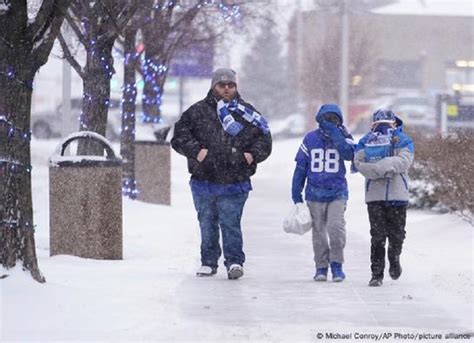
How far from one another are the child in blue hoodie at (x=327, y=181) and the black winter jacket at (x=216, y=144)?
17.2 inches

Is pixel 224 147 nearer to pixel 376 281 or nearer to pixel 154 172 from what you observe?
pixel 376 281


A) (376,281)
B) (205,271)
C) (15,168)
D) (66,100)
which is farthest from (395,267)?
(66,100)

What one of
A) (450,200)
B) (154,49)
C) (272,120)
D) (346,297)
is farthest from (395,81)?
(346,297)

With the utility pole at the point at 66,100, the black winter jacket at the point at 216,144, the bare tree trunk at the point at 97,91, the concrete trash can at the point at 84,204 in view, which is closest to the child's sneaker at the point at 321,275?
the black winter jacket at the point at 216,144

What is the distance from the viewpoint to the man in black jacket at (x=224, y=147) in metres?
10.5

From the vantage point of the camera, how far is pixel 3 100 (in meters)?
8.88

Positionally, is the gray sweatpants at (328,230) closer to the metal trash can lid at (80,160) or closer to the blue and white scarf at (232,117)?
the blue and white scarf at (232,117)

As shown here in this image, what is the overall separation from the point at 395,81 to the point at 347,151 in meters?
65.4

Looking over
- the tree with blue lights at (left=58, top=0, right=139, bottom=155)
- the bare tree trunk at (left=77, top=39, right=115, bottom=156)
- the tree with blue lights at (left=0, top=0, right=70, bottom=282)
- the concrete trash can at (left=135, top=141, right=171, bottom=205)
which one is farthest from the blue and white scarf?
the concrete trash can at (left=135, top=141, right=171, bottom=205)

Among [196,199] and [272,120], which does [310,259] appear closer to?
[196,199]

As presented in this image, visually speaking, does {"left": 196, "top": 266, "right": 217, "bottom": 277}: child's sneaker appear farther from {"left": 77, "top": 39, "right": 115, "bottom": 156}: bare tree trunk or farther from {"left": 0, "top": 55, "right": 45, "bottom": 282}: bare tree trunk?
{"left": 77, "top": 39, "right": 115, "bottom": 156}: bare tree trunk

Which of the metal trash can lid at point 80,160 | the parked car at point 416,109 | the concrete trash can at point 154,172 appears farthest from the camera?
the parked car at point 416,109

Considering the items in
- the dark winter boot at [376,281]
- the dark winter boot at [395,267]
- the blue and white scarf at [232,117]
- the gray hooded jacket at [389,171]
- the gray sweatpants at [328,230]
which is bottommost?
the dark winter boot at [376,281]

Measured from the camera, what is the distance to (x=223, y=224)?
10.7 meters
